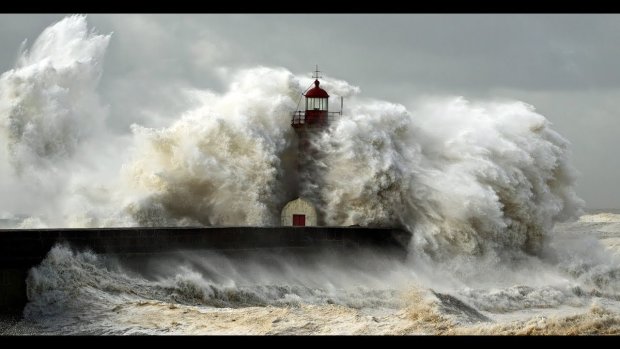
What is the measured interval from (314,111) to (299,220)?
7.32ft

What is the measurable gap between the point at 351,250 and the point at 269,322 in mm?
6242

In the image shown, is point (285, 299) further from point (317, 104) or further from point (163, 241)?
point (317, 104)

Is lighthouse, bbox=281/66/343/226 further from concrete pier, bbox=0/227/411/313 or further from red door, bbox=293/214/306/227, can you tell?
concrete pier, bbox=0/227/411/313

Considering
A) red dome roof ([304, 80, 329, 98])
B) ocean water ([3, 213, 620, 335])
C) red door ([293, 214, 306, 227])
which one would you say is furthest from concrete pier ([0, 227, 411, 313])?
red dome roof ([304, 80, 329, 98])

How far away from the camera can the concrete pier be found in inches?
435

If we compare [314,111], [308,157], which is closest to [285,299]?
[308,157]

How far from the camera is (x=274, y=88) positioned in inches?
786

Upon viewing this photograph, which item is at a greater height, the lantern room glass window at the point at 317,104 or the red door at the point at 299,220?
the lantern room glass window at the point at 317,104

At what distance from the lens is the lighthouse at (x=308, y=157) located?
61.3 feet

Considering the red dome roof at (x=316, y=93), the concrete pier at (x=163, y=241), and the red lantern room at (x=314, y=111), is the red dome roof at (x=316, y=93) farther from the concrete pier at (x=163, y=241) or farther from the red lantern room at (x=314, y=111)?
the concrete pier at (x=163, y=241)

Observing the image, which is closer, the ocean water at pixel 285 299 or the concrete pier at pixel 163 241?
the ocean water at pixel 285 299

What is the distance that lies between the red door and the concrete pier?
57.1 inches

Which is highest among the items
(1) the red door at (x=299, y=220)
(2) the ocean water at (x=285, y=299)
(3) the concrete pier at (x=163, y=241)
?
(1) the red door at (x=299, y=220)

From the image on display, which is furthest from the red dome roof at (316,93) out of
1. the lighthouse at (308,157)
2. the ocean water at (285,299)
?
the ocean water at (285,299)
